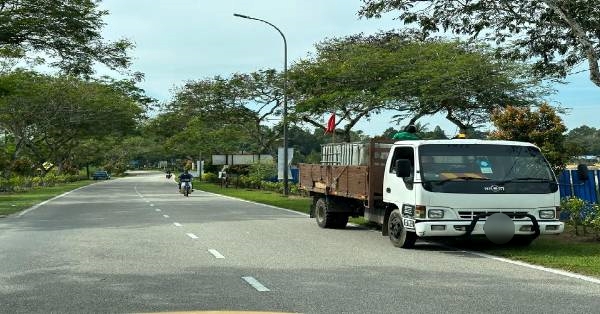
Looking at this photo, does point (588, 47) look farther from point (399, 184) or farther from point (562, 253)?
point (399, 184)

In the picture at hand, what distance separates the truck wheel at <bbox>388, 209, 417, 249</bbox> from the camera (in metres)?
12.5

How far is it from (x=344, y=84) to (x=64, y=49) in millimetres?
10555

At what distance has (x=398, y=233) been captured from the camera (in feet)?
42.1

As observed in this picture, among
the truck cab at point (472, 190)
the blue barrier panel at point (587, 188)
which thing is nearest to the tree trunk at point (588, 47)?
the truck cab at point (472, 190)

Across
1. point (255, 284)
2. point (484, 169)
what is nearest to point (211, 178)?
point (484, 169)

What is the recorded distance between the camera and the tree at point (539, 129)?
17.8 meters

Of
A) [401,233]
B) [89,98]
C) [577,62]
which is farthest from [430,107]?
[89,98]

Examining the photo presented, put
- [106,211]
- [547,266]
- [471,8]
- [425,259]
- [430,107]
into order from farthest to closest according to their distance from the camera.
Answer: [430,107], [106,211], [471,8], [425,259], [547,266]

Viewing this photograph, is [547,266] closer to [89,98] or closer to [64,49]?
[64,49]

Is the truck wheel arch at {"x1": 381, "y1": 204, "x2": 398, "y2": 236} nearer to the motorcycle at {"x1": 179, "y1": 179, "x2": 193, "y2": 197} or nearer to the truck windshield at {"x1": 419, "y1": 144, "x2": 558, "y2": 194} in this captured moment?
the truck windshield at {"x1": 419, "y1": 144, "x2": 558, "y2": 194}

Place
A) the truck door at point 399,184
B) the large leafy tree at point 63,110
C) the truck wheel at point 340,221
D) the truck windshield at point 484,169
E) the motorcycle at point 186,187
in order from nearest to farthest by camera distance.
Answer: the truck windshield at point 484,169 < the truck door at point 399,184 < the truck wheel at point 340,221 < the motorcycle at point 186,187 < the large leafy tree at point 63,110

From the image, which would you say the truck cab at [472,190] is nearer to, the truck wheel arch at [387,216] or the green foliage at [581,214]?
the truck wheel arch at [387,216]

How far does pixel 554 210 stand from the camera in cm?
1198

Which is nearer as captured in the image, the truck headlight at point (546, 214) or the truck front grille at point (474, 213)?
the truck front grille at point (474, 213)
